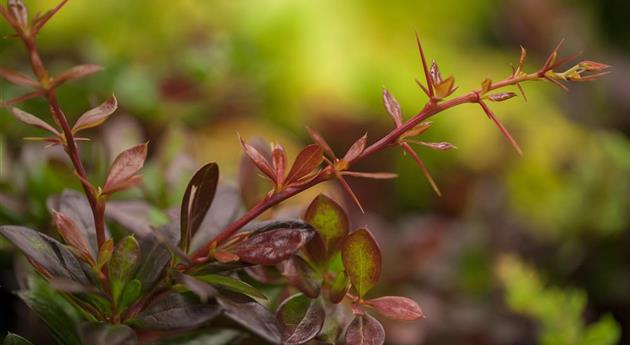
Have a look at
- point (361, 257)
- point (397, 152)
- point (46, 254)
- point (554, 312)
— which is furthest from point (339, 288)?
point (397, 152)

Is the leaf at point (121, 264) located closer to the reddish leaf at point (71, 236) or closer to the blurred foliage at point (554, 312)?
the reddish leaf at point (71, 236)

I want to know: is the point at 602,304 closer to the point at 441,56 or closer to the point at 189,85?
the point at 189,85

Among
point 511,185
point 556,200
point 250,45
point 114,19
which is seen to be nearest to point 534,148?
point 511,185

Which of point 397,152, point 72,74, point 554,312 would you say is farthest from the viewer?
point 397,152

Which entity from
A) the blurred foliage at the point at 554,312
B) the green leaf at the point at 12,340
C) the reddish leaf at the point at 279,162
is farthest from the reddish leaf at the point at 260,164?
the blurred foliage at the point at 554,312

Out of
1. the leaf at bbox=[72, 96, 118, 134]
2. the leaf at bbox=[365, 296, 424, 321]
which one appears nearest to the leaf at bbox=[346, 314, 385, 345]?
the leaf at bbox=[365, 296, 424, 321]

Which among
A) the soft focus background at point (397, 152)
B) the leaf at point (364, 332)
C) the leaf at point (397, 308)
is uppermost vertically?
the leaf at point (397, 308)

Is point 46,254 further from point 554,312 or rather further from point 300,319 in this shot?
point 554,312
